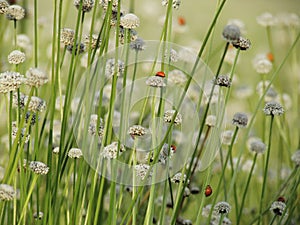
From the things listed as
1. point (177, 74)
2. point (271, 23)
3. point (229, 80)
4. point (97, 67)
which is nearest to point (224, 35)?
point (229, 80)

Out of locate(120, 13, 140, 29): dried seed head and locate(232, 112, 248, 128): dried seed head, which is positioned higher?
locate(120, 13, 140, 29): dried seed head

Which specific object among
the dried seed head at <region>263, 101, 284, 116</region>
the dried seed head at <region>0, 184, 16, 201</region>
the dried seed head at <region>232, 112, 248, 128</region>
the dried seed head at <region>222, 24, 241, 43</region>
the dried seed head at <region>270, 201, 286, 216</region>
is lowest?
the dried seed head at <region>270, 201, 286, 216</region>

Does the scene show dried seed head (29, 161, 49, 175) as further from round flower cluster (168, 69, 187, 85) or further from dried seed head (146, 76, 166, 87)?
round flower cluster (168, 69, 187, 85)

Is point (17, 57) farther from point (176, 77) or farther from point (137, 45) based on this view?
point (176, 77)

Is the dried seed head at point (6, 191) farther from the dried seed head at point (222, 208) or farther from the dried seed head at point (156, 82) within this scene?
the dried seed head at point (222, 208)

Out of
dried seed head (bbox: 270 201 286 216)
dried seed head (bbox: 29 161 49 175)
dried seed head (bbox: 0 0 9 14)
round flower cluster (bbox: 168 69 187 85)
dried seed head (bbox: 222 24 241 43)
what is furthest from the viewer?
round flower cluster (bbox: 168 69 187 85)

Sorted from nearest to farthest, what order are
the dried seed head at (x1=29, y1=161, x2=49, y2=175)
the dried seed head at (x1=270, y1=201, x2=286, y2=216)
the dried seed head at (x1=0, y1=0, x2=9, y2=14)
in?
the dried seed head at (x1=29, y1=161, x2=49, y2=175) → the dried seed head at (x1=0, y1=0, x2=9, y2=14) → the dried seed head at (x1=270, y1=201, x2=286, y2=216)

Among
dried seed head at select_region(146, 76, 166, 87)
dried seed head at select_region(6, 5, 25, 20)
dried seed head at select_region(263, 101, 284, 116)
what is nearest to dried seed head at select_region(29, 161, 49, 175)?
dried seed head at select_region(146, 76, 166, 87)

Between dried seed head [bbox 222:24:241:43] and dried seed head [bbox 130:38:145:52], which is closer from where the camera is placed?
dried seed head [bbox 222:24:241:43]

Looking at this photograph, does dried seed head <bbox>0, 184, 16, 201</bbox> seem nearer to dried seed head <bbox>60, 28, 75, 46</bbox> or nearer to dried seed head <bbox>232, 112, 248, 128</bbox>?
dried seed head <bbox>60, 28, 75, 46</bbox>

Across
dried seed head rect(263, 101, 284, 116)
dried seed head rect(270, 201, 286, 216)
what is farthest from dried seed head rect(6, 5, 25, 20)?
dried seed head rect(270, 201, 286, 216)

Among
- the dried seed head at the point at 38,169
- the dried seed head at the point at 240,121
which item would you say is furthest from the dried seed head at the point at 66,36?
the dried seed head at the point at 240,121
